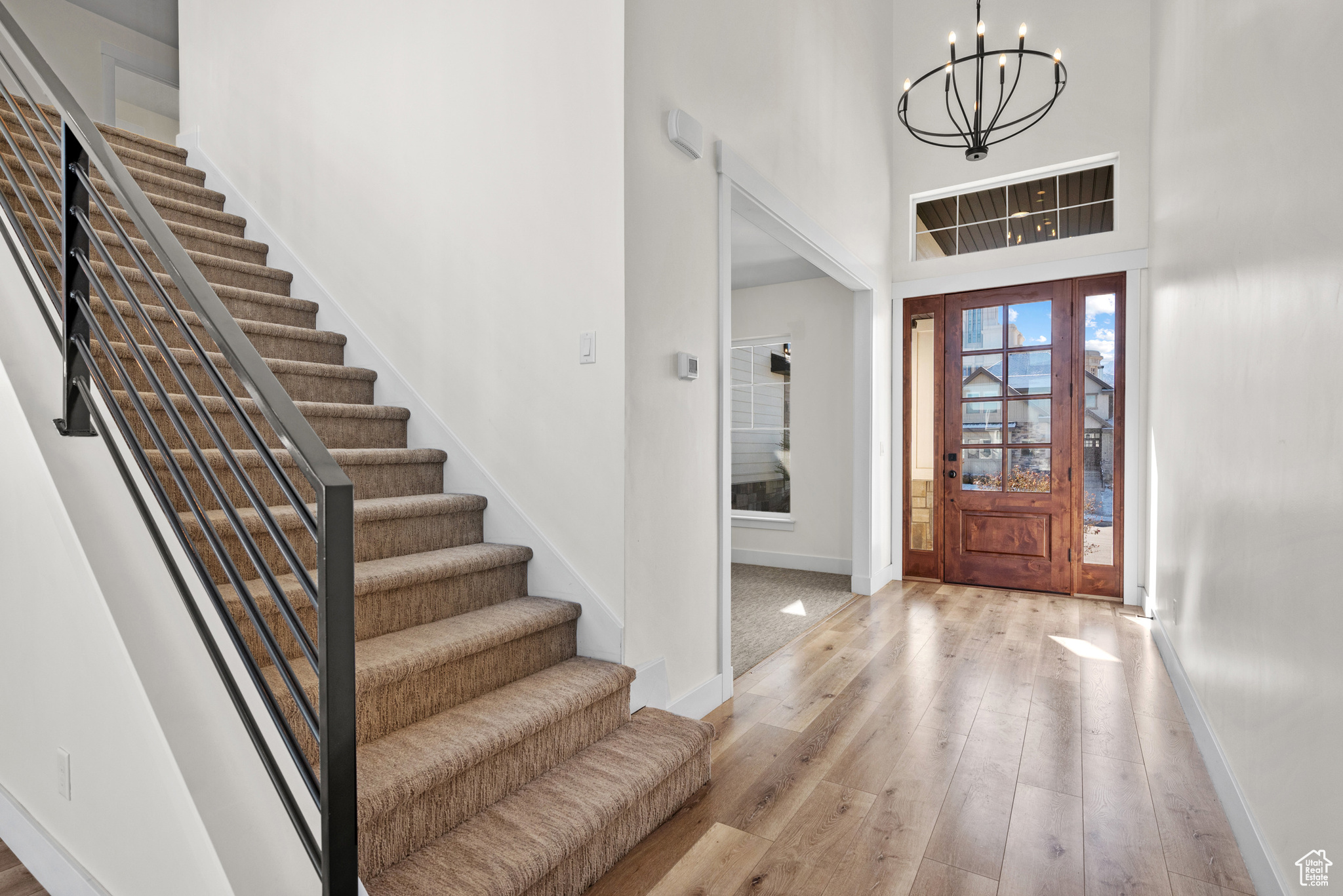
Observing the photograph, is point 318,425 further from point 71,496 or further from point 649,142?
point 649,142

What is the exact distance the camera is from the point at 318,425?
2.54 metres

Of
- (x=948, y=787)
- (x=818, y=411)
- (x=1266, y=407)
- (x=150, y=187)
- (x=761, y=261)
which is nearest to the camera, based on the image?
(x=1266, y=407)

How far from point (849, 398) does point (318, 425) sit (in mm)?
4166

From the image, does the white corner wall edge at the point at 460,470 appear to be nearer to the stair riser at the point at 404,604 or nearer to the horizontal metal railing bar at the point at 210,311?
the stair riser at the point at 404,604

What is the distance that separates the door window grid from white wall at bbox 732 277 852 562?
3.08ft

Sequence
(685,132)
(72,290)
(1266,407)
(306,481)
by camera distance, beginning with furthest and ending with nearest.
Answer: (685,132) < (306,481) < (1266,407) < (72,290)

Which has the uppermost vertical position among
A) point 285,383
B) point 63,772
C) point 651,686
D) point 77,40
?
point 77,40

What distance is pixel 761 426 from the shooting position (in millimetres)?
6223

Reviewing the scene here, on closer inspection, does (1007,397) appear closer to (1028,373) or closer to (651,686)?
(1028,373)

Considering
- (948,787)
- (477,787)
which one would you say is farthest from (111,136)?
(948,787)

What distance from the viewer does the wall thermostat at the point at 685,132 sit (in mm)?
2469

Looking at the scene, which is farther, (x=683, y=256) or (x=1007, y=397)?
(x=1007, y=397)

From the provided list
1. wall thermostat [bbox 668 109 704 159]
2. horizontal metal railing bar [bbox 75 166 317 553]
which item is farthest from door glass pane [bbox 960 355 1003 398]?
horizontal metal railing bar [bbox 75 166 317 553]

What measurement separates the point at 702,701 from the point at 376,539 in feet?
4.46
